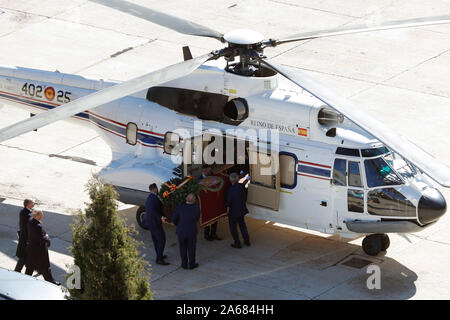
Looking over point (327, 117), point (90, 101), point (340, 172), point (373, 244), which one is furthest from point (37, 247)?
point (373, 244)

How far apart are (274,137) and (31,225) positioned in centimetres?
437

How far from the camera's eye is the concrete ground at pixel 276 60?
15.9 metres

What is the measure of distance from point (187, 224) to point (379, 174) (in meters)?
3.30

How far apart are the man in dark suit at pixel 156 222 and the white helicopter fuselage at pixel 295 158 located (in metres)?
0.89

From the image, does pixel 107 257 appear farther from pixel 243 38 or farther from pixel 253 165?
pixel 253 165

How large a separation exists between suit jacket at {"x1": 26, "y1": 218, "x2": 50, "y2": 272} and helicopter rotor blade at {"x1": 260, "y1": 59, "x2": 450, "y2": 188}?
456cm

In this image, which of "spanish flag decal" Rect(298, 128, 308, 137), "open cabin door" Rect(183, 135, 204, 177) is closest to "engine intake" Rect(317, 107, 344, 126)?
"spanish flag decal" Rect(298, 128, 308, 137)

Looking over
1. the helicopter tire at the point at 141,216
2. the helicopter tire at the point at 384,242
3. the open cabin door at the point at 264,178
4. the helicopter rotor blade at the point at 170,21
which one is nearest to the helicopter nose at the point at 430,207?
the helicopter tire at the point at 384,242

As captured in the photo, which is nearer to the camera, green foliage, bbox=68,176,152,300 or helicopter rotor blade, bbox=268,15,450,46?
green foliage, bbox=68,176,152,300

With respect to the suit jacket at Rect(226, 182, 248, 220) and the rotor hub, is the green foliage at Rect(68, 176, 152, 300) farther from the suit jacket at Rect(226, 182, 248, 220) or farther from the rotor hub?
the suit jacket at Rect(226, 182, 248, 220)

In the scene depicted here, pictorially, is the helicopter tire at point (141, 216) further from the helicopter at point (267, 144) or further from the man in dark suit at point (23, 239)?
the man in dark suit at point (23, 239)

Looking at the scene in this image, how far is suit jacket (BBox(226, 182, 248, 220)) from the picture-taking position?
54.3 feet

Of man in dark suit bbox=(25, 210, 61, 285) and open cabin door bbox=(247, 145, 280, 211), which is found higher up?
open cabin door bbox=(247, 145, 280, 211)

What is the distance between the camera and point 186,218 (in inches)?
626
